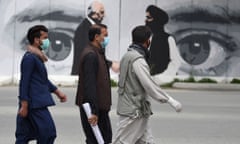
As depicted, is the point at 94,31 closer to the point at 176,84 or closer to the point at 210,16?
the point at 176,84

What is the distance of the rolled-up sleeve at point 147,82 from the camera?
6.64 m

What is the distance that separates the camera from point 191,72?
2388 centimetres

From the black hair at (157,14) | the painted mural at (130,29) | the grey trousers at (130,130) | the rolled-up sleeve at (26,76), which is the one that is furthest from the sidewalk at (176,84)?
the rolled-up sleeve at (26,76)

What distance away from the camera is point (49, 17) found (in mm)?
23422

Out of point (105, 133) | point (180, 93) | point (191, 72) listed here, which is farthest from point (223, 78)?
point (105, 133)

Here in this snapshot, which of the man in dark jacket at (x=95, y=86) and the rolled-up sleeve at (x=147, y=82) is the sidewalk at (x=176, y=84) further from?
the rolled-up sleeve at (x=147, y=82)

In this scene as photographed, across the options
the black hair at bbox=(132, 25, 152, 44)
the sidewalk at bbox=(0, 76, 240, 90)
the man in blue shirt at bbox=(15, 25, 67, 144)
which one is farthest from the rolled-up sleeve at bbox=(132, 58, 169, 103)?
the sidewalk at bbox=(0, 76, 240, 90)

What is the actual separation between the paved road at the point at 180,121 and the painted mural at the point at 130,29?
195 inches

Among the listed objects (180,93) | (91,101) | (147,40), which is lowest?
(180,93)

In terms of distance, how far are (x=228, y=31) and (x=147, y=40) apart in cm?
1770

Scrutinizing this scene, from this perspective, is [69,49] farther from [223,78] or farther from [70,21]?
[223,78]

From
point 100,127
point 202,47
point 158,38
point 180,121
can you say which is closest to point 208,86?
point 202,47

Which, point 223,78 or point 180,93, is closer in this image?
point 180,93

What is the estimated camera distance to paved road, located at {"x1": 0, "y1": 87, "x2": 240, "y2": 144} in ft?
33.2
